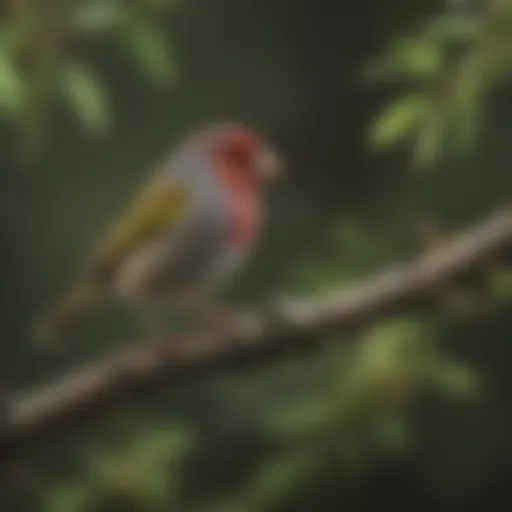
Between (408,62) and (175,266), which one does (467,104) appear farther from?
(175,266)

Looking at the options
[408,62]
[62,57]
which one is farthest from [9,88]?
[408,62]

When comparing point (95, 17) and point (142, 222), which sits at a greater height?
point (95, 17)

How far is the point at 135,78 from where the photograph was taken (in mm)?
1385

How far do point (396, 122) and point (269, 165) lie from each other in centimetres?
15

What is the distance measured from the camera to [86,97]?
1367 mm

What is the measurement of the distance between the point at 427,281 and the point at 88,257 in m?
0.38

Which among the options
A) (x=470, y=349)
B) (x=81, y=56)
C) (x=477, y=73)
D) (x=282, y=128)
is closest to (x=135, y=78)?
(x=81, y=56)

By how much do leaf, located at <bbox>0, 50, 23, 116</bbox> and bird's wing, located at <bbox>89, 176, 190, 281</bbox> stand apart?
0.17 metres

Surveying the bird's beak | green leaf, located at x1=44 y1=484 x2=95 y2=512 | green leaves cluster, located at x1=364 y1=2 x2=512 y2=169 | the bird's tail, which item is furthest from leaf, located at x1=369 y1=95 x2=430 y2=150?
green leaf, located at x1=44 y1=484 x2=95 y2=512

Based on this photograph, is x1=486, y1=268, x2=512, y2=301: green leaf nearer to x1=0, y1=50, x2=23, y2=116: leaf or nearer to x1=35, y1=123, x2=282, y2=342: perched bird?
x1=35, y1=123, x2=282, y2=342: perched bird

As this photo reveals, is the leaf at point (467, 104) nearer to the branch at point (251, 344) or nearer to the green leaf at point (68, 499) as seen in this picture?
the branch at point (251, 344)

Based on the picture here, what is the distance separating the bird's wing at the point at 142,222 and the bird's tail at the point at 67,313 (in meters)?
0.02

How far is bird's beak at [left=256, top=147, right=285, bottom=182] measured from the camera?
1.39 metres

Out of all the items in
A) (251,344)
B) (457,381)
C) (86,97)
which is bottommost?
(457,381)
